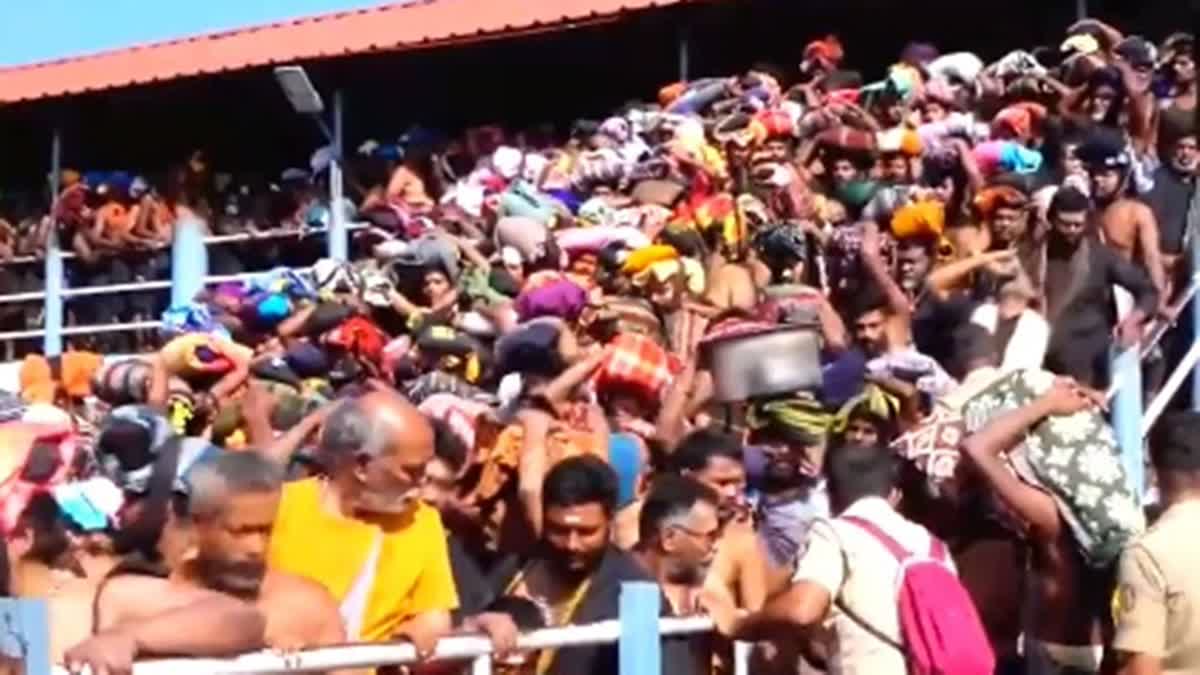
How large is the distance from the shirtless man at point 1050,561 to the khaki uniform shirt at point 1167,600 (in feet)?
1.01

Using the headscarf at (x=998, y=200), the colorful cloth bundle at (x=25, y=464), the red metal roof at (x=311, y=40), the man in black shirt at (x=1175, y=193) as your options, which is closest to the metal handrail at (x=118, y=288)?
the red metal roof at (x=311, y=40)

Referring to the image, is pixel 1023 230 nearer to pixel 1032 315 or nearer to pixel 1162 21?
pixel 1032 315

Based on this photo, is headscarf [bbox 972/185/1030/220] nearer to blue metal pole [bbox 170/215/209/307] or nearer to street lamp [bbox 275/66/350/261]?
street lamp [bbox 275/66/350/261]

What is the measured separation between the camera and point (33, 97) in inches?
592

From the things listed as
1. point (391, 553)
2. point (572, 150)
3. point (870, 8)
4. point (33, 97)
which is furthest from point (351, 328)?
point (33, 97)

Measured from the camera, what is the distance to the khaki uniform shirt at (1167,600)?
5113 mm

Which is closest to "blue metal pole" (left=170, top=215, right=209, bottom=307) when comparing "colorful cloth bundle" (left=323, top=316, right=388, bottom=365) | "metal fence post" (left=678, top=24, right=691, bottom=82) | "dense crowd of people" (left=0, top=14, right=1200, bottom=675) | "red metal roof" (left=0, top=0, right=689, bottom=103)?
"red metal roof" (left=0, top=0, right=689, bottom=103)

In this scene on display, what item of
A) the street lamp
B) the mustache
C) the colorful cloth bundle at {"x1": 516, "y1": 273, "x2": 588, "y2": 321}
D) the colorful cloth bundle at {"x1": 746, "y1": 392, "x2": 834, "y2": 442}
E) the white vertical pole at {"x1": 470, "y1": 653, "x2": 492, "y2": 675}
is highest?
the street lamp

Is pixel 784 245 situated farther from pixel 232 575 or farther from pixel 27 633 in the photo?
pixel 27 633

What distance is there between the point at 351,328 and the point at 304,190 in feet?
15.1

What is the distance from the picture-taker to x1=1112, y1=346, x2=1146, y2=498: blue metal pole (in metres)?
6.54

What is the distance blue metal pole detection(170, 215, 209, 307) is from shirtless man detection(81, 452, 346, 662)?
364 inches

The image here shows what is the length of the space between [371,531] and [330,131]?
9.29m

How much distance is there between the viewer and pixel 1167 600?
16.8 feet
